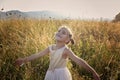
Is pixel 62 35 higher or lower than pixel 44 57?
higher

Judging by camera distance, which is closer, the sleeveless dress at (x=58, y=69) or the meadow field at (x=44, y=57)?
the sleeveless dress at (x=58, y=69)

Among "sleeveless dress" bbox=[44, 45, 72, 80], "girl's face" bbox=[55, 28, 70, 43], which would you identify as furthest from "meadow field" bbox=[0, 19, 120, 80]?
"girl's face" bbox=[55, 28, 70, 43]

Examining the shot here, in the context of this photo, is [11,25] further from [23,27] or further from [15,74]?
[15,74]

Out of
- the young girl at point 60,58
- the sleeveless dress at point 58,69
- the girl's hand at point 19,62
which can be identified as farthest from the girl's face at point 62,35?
the girl's hand at point 19,62

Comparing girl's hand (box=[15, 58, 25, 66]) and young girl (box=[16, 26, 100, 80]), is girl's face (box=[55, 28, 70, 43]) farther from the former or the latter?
girl's hand (box=[15, 58, 25, 66])

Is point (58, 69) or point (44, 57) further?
point (44, 57)

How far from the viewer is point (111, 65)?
6621 millimetres

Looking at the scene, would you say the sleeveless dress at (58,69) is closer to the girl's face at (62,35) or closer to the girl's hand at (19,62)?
the girl's face at (62,35)

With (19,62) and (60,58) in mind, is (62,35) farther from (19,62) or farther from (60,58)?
(19,62)

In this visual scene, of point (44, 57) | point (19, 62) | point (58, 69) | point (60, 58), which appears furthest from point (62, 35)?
point (44, 57)

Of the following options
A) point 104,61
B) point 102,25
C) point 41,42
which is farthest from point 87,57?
point 102,25

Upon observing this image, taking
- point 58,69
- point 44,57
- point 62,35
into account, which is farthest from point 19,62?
point 44,57

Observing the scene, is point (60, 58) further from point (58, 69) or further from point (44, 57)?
point (44, 57)

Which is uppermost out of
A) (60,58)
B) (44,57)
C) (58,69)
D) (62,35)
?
(62,35)
